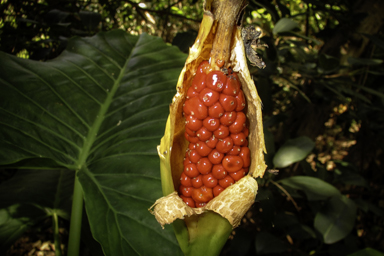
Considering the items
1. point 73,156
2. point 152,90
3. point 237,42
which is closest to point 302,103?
point 152,90

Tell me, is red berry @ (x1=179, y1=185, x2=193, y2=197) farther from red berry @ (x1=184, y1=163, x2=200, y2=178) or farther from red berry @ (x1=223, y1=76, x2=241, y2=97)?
red berry @ (x1=223, y1=76, x2=241, y2=97)

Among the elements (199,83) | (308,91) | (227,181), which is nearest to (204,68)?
(199,83)

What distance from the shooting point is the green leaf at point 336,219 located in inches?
38.2

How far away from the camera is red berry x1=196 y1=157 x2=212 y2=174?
524 mm

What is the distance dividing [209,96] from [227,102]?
0.04 meters

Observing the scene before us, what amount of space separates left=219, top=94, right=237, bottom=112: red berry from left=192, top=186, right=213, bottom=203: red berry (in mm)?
179

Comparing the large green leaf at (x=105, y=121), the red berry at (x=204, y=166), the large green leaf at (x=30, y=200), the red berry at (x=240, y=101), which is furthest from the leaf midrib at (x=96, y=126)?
the red berry at (x=240, y=101)

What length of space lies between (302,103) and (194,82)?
1.22m

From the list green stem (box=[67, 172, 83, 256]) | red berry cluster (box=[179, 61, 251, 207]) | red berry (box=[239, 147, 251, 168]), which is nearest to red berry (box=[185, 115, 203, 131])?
red berry cluster (box=[179, 61, 251, 207])

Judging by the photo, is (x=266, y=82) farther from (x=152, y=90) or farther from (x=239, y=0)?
(x=239, y=0)

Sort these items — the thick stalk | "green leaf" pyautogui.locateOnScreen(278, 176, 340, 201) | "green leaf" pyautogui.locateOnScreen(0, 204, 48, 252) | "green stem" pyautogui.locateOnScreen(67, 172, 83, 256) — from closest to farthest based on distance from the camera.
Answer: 1. the thick stalk
2. "green stem" pyautogui.locateOnScreen(67, 172, 83, 256)
3. "green leaf" pyautogui.locateOnScreen(0, 204, 48, 252)
4. "green leaf" pyautogui.locateOnScreen(278, 176, 340, 201)

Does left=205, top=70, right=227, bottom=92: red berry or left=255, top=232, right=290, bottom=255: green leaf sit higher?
left=205, top=70, right=227, bottom=92: red berry

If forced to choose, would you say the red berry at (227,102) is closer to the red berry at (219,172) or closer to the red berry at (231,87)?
the red berry at (231,87)

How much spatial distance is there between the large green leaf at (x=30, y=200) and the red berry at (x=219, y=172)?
650 millimetres
